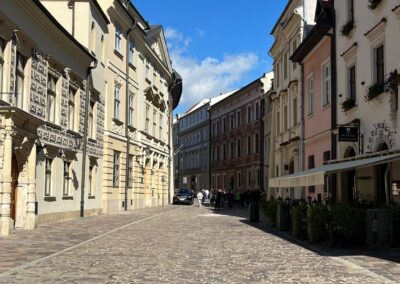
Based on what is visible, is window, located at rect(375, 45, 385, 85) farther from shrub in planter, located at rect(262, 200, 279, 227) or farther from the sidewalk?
the sidewalk

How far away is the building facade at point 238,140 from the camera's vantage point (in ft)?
200

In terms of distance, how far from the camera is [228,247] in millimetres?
14836

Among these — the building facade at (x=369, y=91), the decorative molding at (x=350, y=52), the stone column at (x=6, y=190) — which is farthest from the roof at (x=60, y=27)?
the decorative molding at (x=350, y=52)

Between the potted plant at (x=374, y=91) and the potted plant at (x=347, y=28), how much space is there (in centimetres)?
326

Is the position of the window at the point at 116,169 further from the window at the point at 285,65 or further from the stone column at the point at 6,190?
the stone column at the point at 6,190

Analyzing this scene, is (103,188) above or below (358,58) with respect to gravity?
below

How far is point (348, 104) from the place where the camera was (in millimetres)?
21109

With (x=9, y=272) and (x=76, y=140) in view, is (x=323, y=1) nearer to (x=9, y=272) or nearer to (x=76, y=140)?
(x=76, y=140)

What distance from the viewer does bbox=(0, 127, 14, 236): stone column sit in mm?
16656

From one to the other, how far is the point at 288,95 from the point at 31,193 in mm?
19535

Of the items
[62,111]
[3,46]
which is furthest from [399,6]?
[62,111]

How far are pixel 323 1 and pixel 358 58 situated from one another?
4906 millimetres

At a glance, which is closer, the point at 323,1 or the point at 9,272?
the point at 9,272

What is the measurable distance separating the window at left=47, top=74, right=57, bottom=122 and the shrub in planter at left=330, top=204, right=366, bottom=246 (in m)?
12.8
